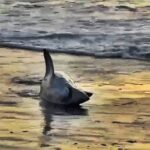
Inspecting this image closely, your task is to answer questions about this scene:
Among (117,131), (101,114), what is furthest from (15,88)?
(117,131)

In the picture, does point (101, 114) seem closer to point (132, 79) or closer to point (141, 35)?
point (132, 79)

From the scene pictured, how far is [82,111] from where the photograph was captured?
37.6 feet

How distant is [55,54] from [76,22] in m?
3.97

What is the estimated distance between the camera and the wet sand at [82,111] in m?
9.99

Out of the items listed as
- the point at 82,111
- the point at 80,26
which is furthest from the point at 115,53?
the point at 82,111

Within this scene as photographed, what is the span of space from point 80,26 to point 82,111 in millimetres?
8632

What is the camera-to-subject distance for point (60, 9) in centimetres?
2214

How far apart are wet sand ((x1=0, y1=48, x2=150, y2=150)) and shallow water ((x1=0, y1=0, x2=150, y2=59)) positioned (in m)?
1.92

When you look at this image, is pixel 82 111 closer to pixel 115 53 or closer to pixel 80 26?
pixel 115 53

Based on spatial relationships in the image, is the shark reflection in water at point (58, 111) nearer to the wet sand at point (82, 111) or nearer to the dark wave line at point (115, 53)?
the wet sand at point (82, 111)

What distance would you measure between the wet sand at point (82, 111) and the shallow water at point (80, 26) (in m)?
1.92

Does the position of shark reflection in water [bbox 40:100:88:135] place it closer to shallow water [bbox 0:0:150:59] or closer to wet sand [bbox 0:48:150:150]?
wet sand [bbox 0:48:150:150]

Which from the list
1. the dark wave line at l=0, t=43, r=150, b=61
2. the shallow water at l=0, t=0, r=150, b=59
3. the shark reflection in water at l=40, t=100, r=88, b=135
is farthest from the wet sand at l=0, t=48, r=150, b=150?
the shallow water at l=0, t=0, r=150, b=59

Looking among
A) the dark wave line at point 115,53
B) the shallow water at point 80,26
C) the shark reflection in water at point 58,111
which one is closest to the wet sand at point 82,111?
the shark reflection in water at point 58,111
